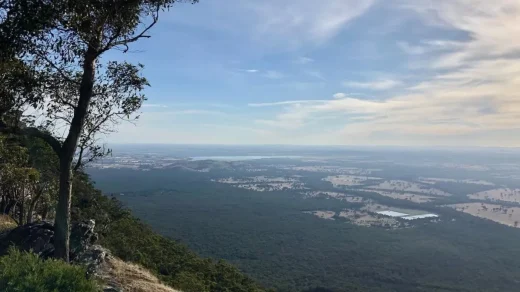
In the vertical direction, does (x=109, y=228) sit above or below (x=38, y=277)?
below

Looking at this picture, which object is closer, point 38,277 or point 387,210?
point 38,277

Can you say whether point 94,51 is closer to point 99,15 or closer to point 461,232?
point 99,15

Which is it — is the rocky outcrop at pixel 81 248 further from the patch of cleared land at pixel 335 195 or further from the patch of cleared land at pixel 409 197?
the patch of cleared land at pixel 409 197

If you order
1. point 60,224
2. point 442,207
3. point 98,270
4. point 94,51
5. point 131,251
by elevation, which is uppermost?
point 94,51

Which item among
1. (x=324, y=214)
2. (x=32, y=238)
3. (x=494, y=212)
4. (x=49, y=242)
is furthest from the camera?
(x=494, y=212)

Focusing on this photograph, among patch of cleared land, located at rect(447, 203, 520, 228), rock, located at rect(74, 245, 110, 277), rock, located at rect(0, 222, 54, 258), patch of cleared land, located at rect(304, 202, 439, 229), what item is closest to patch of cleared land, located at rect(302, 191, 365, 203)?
patch of cleared land, located at rect(304, 202, 439, 229)

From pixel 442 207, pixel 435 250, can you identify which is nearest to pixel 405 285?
pixel 435 250

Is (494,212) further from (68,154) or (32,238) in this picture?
(68,154)

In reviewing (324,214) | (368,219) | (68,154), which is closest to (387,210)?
(368,219)
